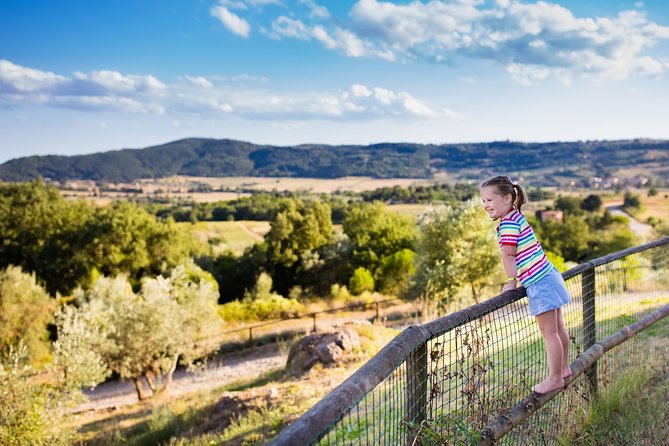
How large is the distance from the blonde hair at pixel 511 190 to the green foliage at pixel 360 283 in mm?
29761

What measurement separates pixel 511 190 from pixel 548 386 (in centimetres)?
137

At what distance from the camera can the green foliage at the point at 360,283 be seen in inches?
1304

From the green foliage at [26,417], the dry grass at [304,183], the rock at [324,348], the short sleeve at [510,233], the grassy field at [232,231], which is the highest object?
the short sleeve at [510,233]

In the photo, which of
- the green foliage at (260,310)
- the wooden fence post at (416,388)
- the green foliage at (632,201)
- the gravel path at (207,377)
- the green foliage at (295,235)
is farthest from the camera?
the green foliage at (632,201)

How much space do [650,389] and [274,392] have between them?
230 inches

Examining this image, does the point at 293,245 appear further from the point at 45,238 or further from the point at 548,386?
the point at 548,386

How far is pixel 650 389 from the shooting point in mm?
4938

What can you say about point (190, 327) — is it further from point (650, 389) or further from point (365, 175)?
point (365, 175)

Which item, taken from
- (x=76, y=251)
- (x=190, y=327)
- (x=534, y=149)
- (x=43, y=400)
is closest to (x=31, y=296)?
(x=76, y=251)

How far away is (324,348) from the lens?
1056cm

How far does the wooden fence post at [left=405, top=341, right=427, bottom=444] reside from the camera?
8.50ft

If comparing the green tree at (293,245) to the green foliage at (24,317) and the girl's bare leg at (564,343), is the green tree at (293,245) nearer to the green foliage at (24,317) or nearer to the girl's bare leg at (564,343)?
the green foliage at (24,317)

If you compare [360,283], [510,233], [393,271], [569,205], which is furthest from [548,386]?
[569,205]

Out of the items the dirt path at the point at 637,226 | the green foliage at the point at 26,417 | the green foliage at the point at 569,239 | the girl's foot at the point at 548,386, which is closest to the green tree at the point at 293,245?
the green foliage at the point at 569,239
